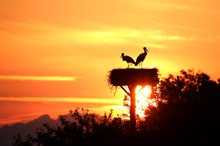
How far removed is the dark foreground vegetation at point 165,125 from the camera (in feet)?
146

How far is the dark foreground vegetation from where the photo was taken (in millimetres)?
44438

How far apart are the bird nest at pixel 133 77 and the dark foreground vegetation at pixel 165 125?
3229 millimetres

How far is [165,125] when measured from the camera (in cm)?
4638

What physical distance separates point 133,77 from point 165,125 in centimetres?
421

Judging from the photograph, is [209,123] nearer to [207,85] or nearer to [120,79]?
[120,79]

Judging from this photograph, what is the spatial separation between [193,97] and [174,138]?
9.20 meters

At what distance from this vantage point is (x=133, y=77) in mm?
44500

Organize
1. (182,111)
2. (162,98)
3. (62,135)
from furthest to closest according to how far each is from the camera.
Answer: (162,98)
(62,135)
(182,111)

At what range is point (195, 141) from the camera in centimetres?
4394

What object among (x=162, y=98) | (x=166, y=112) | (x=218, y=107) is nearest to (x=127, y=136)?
(x=166, y=112)

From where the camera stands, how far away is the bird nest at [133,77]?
44406mm

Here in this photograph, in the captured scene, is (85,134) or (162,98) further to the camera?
(162,98)

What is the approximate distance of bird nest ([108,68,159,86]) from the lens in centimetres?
4441

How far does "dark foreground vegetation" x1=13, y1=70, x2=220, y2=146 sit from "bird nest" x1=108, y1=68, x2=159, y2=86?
3.23m
